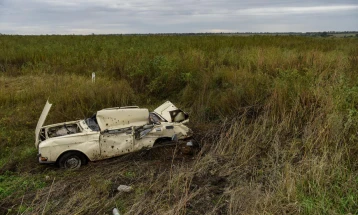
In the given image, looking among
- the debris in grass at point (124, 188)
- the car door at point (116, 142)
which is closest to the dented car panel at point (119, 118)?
the car door at point (116, 142)

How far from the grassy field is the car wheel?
24 cm

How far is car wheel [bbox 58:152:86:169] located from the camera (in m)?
6.09

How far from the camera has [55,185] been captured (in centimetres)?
491

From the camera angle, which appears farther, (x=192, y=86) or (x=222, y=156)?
(x=192, y=86)

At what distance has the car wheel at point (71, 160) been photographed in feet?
20.0

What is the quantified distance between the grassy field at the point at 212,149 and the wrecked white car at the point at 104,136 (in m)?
0.28

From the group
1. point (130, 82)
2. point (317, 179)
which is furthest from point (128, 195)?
point (130, 82)

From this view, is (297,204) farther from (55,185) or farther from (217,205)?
(55,185)

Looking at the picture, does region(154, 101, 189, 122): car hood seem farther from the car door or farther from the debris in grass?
the debris in grass

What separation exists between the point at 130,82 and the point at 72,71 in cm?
309

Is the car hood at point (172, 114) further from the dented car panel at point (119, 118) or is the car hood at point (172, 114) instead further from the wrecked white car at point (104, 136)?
the dented car panel at point (119, 118)

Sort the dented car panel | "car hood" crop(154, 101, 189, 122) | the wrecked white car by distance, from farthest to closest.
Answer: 1. "car hood" crop(154, 101, 189, 122)
2. the dented car panel
3. the wrecked white car

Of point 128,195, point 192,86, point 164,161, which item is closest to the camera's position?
point 128,195

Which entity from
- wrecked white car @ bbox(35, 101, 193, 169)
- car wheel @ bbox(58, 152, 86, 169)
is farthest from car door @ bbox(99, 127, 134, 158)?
car wheel @ bbox(58, 152, 86, 169)
